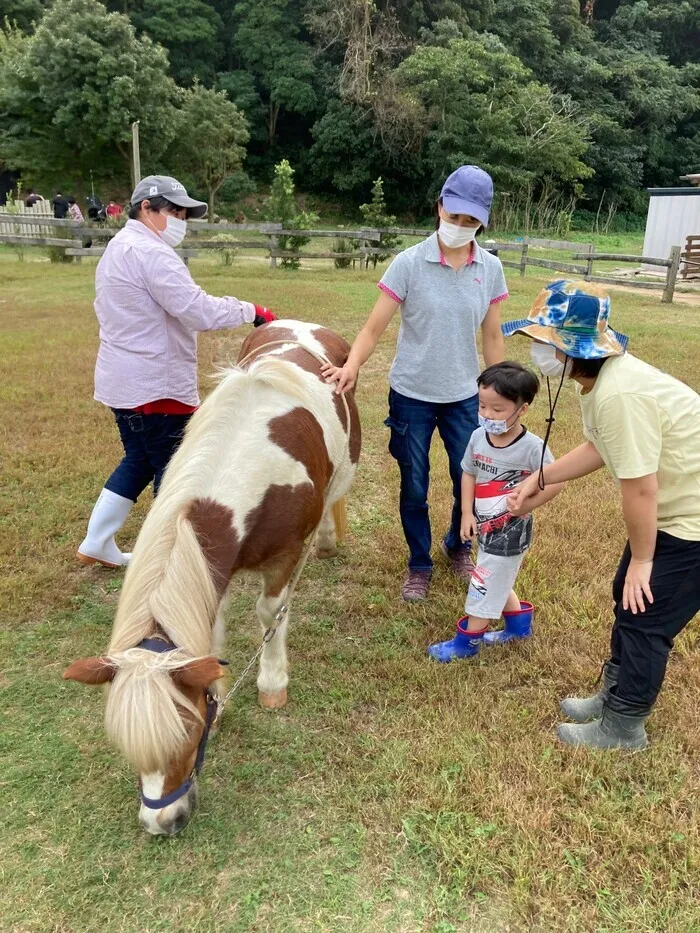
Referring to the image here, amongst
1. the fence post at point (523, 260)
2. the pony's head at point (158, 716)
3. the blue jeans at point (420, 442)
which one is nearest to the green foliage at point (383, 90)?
the fence post at point (523, 260)

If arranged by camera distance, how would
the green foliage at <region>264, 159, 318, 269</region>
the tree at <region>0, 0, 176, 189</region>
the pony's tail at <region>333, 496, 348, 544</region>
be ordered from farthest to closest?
the tree at <region>0, 0, 176, 189</region> → the green foliage at <region>264, 159, 318, 269</region> → the pony's tail at <region>333, 496, 348, 544</region>

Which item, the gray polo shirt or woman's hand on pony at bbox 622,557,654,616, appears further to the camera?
the gray polo shirt

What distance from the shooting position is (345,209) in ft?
124

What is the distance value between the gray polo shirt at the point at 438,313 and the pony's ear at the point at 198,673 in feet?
6.20

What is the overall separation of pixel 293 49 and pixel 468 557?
4215 cm

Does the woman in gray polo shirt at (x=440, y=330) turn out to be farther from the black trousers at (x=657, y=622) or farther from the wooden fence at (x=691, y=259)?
the wooden fence at (x=691, y=259)

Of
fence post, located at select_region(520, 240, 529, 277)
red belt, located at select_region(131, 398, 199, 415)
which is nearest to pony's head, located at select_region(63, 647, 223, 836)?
red belt, located at select_region(131, 398, 199, 415)

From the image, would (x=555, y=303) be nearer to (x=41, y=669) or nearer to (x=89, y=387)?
(x=41, y=669)

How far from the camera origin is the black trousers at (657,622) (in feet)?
7.11

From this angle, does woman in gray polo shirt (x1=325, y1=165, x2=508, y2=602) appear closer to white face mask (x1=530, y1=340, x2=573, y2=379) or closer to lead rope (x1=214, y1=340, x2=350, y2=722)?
lead rope (x1=214, y1=340, x2=350, y2=722)

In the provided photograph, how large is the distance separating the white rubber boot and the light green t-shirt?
8.21ft

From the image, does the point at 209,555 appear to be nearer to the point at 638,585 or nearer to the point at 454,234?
the point at 638,585

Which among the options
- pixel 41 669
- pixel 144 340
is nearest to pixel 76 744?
A: pixel 41 669

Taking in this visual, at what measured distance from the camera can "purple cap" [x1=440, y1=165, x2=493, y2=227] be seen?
279cm
